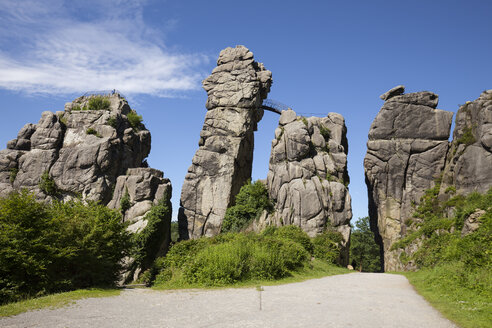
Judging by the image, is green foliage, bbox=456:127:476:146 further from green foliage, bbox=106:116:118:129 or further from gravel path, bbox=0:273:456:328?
green foliage, bbox=106:116:118:129

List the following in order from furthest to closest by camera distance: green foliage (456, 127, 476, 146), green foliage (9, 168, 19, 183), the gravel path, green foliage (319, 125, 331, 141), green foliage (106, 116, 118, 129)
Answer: green foliage (106, 116, 118, 129) → green foliage (9, 168, 19, 183) → green foliage (319, 125, 331, 141) → green foliage (456, 127, 476, 146) → the gravel path

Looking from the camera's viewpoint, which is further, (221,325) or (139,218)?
(139,218)

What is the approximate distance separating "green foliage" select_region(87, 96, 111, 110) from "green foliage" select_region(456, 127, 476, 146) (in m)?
41.7

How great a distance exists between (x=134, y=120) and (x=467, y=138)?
3875 cm

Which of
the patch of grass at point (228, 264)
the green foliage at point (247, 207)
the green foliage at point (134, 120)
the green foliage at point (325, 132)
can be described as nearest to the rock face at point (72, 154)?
the green foliage at point (134, 120)

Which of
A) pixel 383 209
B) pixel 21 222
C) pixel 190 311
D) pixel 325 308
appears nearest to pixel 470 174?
pixel 383 209

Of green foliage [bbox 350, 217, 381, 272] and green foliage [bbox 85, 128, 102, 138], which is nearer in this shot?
green foliage [bbox 85, 128, 102, 138]

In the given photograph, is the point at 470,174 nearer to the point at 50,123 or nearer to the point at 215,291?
the point at 215,291

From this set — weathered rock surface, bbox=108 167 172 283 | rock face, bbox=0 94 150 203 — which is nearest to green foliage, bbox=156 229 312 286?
weathered rock surface, bbox=108 167 172 283

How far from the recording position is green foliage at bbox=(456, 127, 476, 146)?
3400 cm

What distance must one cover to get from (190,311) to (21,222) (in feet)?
24.1

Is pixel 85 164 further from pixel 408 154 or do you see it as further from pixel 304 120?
pixel 408 154

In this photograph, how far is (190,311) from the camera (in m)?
8.89

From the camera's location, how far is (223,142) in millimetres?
43500
